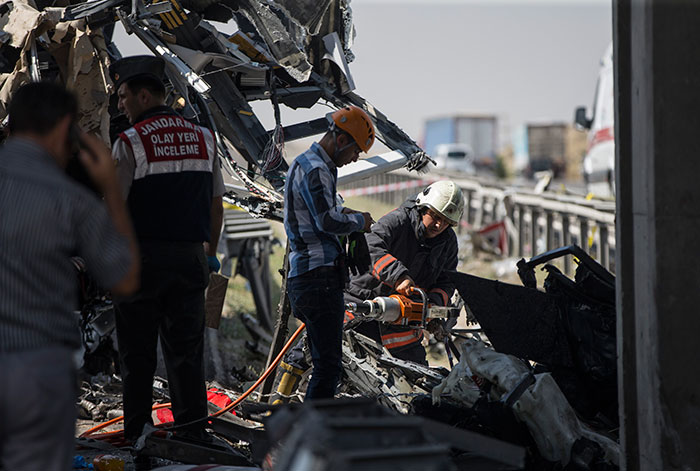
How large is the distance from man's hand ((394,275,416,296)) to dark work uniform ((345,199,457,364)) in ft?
1.16

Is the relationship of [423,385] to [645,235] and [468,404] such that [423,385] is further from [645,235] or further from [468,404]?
[645,235]

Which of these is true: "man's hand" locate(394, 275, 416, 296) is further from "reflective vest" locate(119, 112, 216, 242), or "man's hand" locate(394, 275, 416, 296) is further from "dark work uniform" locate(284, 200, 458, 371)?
"reflective vest" locate(119, 112, 216, 242)

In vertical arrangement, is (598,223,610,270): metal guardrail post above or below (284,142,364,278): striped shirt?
below

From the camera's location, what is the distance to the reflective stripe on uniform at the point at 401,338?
6.23 metres

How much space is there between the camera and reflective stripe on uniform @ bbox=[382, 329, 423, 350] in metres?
6.23

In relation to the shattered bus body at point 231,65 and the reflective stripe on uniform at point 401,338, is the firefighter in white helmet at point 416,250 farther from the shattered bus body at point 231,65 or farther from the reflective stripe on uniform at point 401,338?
the shattered bus body at point 231,65

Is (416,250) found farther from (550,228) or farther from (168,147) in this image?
(550,228)

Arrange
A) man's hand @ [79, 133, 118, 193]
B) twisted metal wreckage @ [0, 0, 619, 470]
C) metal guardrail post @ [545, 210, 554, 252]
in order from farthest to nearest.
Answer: metal guardrail post @ [545, 210, 554, 252], twisted metal wreckage @ [0, 0, 619, 470], man's hand @ [79, 133, 118, 193]

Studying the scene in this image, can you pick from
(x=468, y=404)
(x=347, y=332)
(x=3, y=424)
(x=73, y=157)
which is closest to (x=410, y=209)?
(x=347, y=332)

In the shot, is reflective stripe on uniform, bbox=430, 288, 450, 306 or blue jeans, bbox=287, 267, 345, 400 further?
reflective stripe on uniform, bbox=430, 288, 450, 306

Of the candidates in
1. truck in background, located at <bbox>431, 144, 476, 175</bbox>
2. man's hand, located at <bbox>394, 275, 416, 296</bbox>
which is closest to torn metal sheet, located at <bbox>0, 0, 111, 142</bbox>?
man's hand, located at <bbox>394, 275, 416, 296</bbox>

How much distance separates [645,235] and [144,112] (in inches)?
98.9

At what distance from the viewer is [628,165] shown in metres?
3.92

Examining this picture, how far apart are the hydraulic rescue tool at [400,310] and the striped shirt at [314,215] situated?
0.73 metres
